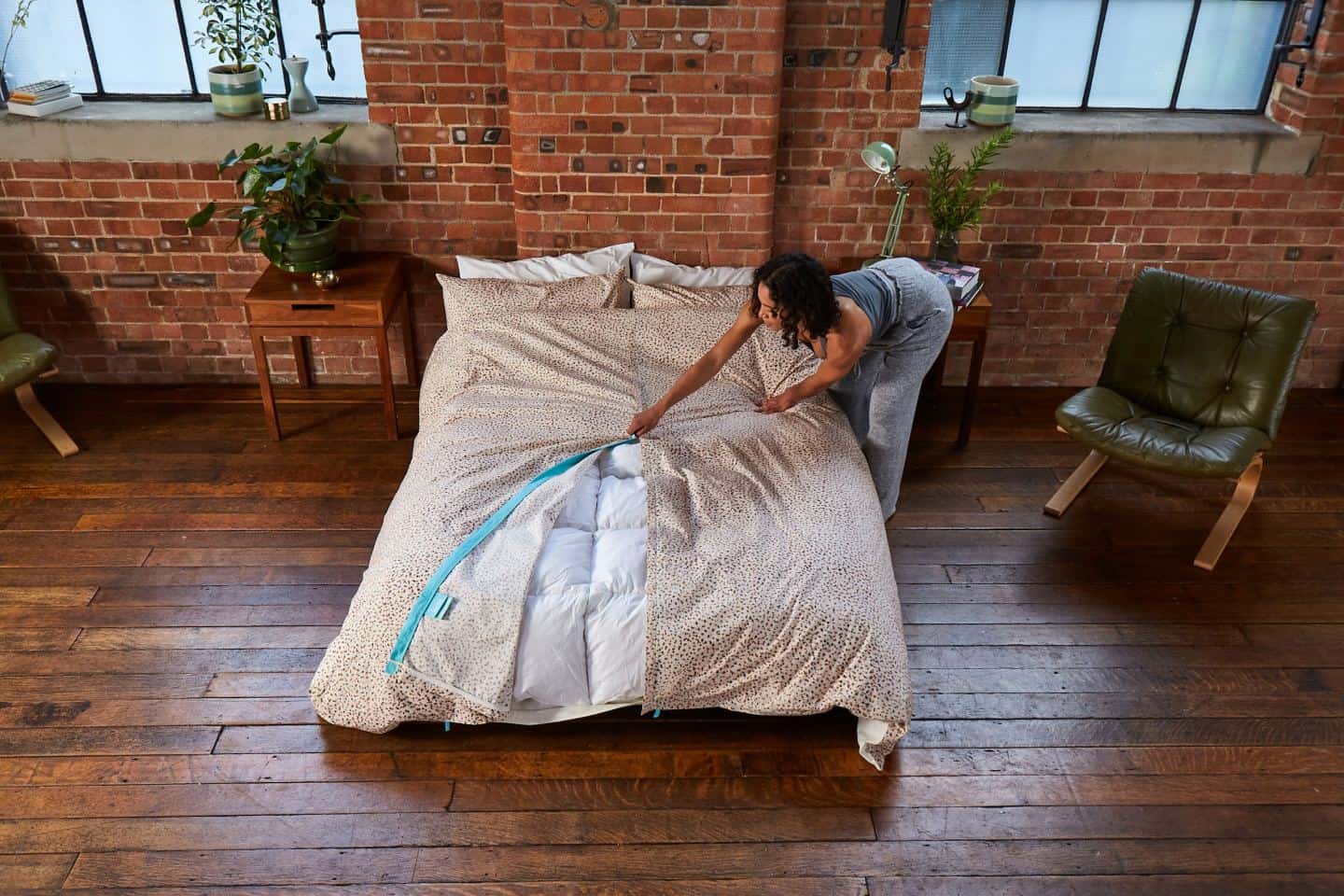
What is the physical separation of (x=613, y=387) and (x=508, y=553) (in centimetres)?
100

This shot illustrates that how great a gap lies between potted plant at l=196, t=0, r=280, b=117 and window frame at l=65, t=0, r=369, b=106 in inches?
1.9

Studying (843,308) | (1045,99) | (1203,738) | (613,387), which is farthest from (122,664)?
(1045,99)

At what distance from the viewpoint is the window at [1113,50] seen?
176 inches

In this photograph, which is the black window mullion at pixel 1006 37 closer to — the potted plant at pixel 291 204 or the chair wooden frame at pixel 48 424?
the potted plant at pixel 291 204

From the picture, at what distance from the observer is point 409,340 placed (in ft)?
15.6

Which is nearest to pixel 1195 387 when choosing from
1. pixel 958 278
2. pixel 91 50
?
pixel 958 278

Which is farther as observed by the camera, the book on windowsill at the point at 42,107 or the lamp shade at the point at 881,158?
the book on windowsill at the point at 42,107

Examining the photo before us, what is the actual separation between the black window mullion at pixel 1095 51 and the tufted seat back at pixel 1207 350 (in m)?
0.99

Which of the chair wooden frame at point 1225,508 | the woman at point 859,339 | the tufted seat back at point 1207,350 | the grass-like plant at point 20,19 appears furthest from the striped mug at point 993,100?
the grass-like plant at point 20,19

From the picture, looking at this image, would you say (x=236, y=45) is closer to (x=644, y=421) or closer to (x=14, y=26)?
(x=14, y=26)

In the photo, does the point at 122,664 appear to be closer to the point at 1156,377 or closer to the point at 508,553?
the point at 508,553

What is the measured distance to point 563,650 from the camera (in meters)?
2.89

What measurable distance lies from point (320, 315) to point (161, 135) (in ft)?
3.44

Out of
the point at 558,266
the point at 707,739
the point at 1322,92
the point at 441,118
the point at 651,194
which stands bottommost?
the point at 707,739
